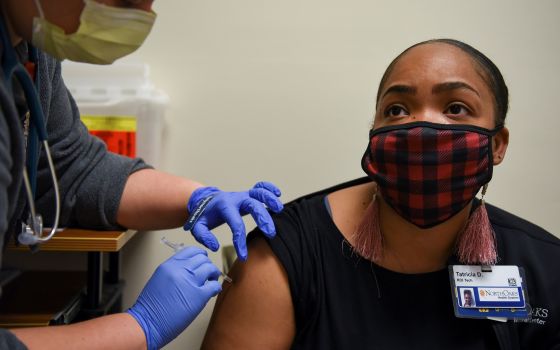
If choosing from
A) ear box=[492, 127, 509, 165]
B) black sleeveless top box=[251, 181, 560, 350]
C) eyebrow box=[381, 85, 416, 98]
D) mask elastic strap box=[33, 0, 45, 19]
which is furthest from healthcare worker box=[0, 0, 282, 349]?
ear box=[492, 127, 509, 165]

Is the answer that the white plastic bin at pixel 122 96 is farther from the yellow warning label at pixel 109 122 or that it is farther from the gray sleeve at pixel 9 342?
the gray sleeve at pixel 9 342

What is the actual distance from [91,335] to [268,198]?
1.85 ft

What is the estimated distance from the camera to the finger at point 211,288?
104 centimetres

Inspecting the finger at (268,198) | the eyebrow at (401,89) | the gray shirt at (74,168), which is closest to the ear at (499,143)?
the eyebrow at (401,89)

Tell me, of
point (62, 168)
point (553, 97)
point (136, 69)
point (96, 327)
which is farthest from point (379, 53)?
point (96, 327)

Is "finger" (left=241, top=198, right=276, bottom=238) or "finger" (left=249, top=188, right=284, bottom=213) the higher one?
"finger" (left=249, top=188, right=284, bottom=213)

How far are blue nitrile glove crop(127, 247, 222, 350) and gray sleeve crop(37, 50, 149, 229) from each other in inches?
13.5

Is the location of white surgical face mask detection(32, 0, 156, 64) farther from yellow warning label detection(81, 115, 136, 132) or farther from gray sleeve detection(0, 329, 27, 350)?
yellow warning label detection(81, 115, 136, 132)

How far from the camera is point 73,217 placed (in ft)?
4.34

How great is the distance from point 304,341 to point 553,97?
5.22ft

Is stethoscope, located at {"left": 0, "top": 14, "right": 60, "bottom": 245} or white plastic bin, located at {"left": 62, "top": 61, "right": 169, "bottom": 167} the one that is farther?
white plastic bin, located at {"left": 62, "top": 61, "right": 169, "bottom": 167}

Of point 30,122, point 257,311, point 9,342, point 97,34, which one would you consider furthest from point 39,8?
point 257,311

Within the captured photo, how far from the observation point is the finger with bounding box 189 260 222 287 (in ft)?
3.44

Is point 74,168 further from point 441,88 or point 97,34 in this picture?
point 441,88
